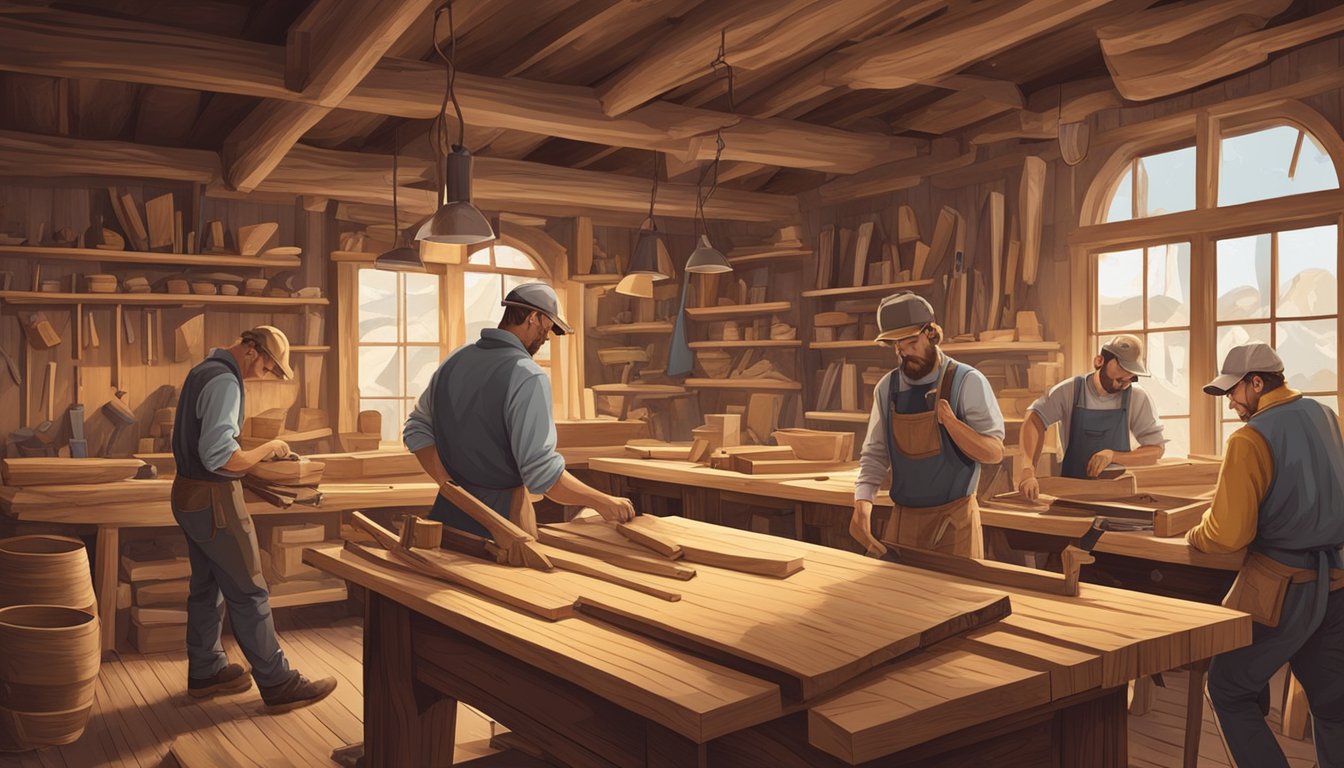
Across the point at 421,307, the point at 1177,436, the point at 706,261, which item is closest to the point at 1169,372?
the point at 1177,436

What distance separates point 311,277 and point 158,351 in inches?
45.4

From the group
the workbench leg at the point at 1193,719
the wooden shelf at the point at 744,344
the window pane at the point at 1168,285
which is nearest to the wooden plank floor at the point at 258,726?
the workbench leg at the point at 1193,719

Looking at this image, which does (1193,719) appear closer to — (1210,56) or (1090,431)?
(1090,431)

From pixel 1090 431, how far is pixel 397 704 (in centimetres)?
348

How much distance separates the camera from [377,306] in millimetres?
7664

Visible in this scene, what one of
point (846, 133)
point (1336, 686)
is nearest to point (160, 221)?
point (846, 133)

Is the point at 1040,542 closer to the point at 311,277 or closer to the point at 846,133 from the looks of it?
the point at 846,133

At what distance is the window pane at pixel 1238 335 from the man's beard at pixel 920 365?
2374mm

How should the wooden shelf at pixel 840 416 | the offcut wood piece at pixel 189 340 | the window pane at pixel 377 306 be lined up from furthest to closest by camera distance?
the window pane at pixel 377 306
the wooden shelf at pixel 840 416
the offcut wood piece at pixel 189 340

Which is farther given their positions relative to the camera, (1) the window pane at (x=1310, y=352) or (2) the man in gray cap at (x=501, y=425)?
(1) the window pane at (x=1310, y=352)

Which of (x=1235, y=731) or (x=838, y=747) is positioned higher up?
(x=838, y=747)

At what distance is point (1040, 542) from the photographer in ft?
14.0

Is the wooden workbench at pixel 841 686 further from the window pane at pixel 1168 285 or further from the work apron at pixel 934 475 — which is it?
the window pane at pixel 1168 285

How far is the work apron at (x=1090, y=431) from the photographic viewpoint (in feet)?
15.6
